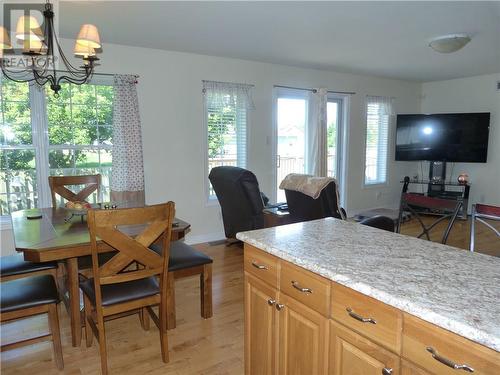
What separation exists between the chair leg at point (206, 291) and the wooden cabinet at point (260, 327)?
35.7 inches

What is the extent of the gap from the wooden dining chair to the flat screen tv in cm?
567

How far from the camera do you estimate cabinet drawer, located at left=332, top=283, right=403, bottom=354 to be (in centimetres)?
108

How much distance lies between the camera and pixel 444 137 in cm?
624

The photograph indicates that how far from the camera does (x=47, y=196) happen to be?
387cm

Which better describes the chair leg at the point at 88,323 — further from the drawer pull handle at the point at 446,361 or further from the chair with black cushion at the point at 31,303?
the drawer pull handle at the point at 446,361

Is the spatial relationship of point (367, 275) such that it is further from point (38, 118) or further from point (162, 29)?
point (38, 118)

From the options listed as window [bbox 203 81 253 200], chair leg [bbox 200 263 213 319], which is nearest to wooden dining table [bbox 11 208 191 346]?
chair leg [bbox 200 263 213 319]

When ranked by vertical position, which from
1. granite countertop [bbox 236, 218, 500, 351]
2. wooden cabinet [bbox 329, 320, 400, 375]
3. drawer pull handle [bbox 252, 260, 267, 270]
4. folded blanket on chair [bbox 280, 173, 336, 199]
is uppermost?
folded blanket on chair [bbox 280, 173, 336, 199]

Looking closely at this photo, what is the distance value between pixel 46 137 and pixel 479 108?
6669 millimetres

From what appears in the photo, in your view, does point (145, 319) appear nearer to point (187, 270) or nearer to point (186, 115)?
point (187, 270)

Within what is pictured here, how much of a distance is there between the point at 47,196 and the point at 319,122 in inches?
152

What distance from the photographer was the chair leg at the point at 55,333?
79.4 inches

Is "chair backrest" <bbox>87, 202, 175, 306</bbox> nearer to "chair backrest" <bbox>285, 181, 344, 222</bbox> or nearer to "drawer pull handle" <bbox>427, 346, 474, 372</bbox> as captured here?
"drawer pull handle" <bbox>427, 346, 474, 372</bbox>

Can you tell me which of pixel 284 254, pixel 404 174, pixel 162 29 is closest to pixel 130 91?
pixel 162 29
